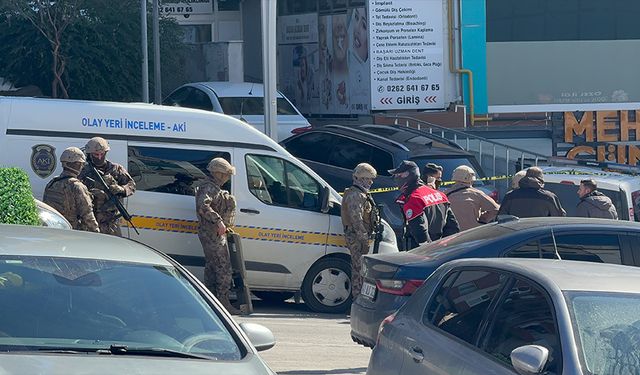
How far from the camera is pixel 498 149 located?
22.3 metres

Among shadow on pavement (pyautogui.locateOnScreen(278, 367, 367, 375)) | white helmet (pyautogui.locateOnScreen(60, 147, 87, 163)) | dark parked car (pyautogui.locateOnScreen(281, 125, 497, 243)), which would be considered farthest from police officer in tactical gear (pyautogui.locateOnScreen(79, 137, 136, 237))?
dark parked car (pyautogui.locateOnScreen(281, 125, 497, 243))

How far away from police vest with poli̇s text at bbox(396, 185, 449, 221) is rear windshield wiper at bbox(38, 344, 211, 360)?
745cm

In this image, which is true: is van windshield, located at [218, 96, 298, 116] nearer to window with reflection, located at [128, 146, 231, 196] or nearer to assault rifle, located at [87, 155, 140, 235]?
window with reflection, located at [128, 146, 231, 196]

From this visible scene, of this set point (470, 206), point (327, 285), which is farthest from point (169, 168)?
point (470, 206)

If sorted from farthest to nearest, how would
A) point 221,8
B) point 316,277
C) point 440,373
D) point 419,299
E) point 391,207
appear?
point 221,8 → point 391,207 → point 316,277 → point 419,299 → point 440,373

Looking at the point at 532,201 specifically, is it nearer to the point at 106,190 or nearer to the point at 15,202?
the point at 106,190

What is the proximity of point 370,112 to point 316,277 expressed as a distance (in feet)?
34.7

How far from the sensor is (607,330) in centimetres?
549

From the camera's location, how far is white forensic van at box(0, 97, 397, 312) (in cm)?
1207

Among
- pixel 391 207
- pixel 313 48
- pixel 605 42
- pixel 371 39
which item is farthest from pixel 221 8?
pixel 391 207

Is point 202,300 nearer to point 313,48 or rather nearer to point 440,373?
point 440,373

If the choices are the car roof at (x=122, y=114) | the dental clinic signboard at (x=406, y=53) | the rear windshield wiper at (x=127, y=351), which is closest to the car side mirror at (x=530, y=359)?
the rear windshield wiper at (x=127, y=351)

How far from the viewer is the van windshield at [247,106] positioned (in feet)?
70.1

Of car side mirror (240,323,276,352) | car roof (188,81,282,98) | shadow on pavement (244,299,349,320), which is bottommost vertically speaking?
shadow on pavement (244,299,349,320)
